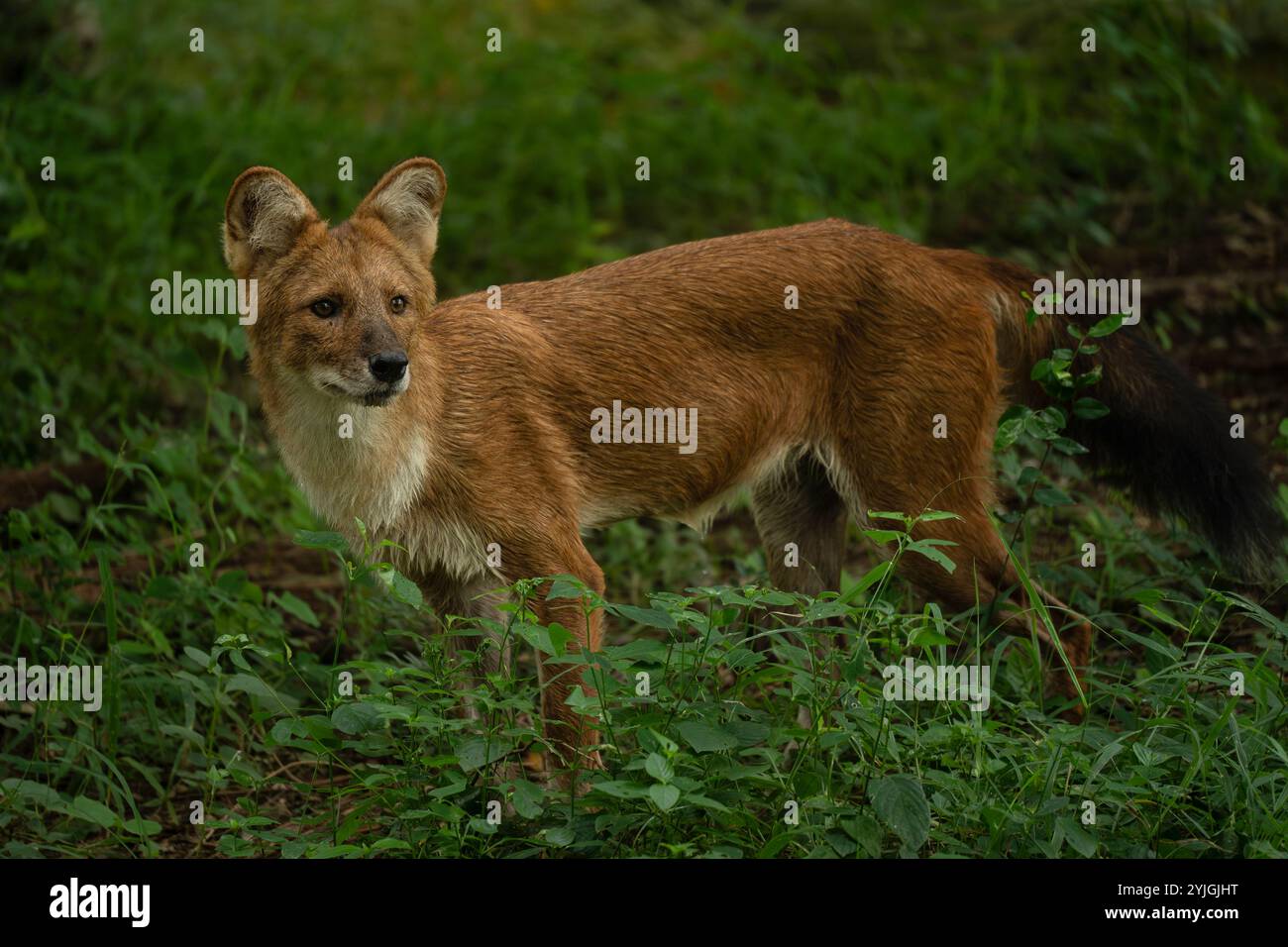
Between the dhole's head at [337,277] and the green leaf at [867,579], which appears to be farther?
the dhole's head at [337,277]

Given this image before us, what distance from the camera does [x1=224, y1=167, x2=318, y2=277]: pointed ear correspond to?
4543 mm

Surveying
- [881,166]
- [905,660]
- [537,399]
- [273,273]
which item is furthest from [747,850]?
[881,166]

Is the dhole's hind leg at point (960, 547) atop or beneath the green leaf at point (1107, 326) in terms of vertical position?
beneath

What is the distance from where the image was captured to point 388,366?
4.33 m

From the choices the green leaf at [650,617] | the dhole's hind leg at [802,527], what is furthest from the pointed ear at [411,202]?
the green leaf at [650,617]

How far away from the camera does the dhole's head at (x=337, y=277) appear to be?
4414 millimetres

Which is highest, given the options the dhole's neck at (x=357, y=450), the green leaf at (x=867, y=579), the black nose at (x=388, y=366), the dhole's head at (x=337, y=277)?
the dhole's head at (x=337, y=277)

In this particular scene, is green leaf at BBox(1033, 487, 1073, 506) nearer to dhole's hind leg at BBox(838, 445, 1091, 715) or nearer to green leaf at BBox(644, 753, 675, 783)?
dhole's hind leg at BBox(838, 445, 1091, 715)

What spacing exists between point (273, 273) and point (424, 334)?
19.3 inches

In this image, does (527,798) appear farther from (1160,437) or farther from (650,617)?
(1160,437)

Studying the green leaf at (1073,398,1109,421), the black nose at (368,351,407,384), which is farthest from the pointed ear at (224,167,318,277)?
the green leaf at (1073,398,1109,421)

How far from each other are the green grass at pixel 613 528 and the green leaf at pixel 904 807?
0.03ft

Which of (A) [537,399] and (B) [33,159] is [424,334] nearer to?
(A) [537,399]

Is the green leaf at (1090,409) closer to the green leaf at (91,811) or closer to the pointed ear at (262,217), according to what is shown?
the pointed ear at (262,217)
